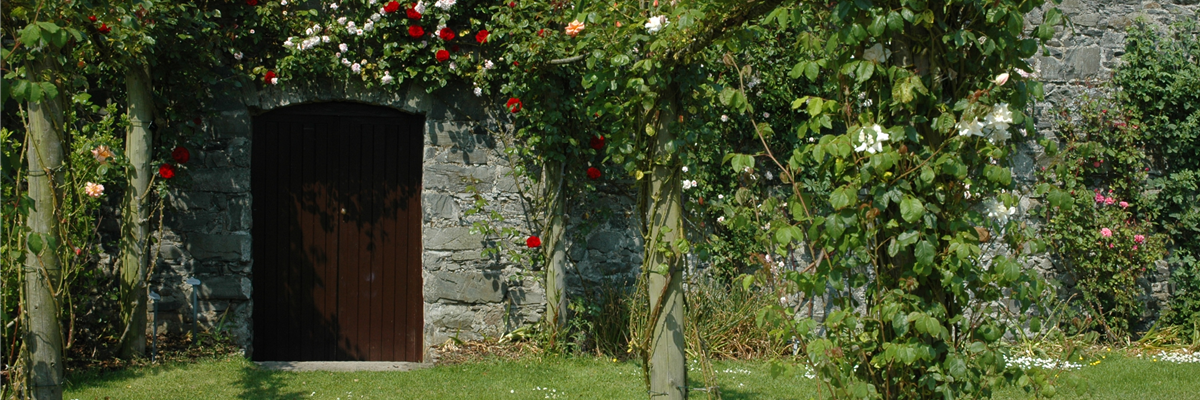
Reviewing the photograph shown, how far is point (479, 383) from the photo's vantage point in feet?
15.9

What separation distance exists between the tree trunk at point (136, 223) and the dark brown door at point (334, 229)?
0.70 meters

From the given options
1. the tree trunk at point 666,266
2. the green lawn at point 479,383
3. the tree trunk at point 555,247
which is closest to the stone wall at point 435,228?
the tree trunk at point 555,247

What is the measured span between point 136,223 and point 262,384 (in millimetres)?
1262

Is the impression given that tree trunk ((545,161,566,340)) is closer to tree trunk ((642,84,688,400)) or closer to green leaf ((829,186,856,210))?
tree trunk ((642,84,688,400))

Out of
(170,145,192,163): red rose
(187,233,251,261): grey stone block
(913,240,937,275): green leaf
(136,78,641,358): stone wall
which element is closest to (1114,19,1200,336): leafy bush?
(136,78,641,358): stone wall

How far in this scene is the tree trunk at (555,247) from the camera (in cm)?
569

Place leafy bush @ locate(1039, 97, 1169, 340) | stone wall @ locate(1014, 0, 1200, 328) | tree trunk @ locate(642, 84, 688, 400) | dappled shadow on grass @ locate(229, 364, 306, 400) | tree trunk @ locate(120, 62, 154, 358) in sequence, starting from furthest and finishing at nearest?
stone wall @ locate(1014, 0, 1200, 328)
leafy bush @ locate(1039, 97, 1169, 340)
tree trunk @ locate(120, 62, 154, 358)
dappled shadow on grass @ locate(229, 364, 306, 400)
tree trunk @ locate(642, 84, 688, 400)

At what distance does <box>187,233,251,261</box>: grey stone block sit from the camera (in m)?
5.48

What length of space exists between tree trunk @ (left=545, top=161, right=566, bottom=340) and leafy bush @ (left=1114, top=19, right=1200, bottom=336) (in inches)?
163

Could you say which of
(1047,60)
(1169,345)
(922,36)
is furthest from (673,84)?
(1169,345)

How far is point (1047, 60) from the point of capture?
21.2 ft

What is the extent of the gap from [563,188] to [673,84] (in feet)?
8.18

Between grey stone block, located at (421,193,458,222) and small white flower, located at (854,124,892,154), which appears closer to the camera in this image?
small white flower, located at (854,124,892,154)

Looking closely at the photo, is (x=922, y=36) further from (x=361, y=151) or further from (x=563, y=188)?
(x=361, y=151)
